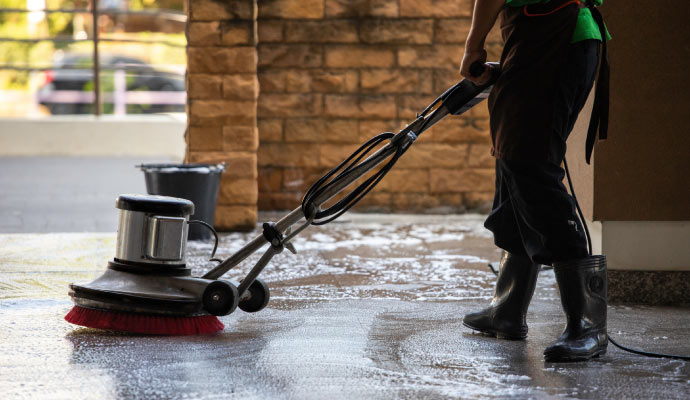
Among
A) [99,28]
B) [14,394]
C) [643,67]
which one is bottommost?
[14,394]

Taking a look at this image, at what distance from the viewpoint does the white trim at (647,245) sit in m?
4.22

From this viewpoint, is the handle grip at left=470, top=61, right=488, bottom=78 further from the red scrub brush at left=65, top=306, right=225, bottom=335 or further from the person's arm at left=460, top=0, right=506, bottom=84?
the red scrub brush at left=65, top=306, right=225, bottom=335

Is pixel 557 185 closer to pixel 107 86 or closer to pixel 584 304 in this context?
pixel 584 304

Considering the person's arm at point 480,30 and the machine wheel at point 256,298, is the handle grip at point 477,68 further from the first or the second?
the machine wheel at point 256,298

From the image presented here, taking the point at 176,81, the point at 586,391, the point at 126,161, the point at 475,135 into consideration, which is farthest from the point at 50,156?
the point at 586,391

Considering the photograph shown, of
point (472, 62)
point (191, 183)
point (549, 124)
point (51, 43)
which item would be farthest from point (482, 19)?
point (51, 43)

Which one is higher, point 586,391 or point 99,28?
point 99,28

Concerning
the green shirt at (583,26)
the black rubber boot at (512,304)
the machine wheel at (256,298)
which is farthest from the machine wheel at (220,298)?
the green shirt at (583,26)

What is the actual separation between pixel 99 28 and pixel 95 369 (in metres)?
9.83

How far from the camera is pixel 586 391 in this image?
273cm

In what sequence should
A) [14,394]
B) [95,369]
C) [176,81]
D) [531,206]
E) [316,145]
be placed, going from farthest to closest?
[176,81] → [316,145] → [531,206] → [95,369] → [14,394]

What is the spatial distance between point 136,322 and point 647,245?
2383 mm

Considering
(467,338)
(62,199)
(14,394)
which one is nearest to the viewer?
(14,394)

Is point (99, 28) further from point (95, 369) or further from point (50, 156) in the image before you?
point (95, 369)
